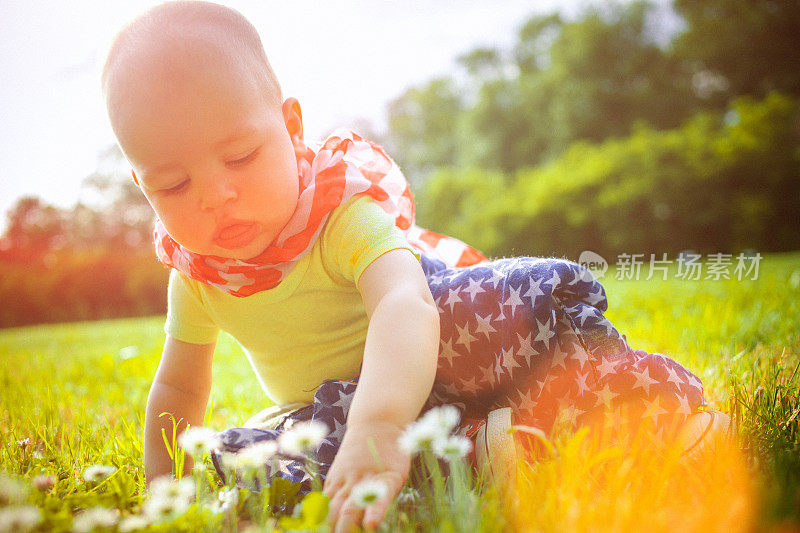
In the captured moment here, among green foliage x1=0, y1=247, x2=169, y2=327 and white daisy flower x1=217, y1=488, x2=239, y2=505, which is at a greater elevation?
white daisy flower x1=217, y1=488, x2=239, y2=505

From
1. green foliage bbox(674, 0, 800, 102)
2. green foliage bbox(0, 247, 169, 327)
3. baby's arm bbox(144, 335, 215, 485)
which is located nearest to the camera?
baby's arm bbox(144, 335, 215, 485)

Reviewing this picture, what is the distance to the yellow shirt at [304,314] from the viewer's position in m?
1.46

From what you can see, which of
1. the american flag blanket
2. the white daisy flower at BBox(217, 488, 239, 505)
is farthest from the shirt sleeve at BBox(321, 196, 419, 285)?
the white daisy flower at BBox(217, 488, 239, 505)

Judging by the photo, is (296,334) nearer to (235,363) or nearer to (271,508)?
(271,508)

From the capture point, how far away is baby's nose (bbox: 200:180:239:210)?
1.28 m

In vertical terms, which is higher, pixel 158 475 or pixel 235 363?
pixel 158 475

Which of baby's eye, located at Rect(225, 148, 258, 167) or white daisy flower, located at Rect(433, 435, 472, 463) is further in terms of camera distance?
baby's eye, located at Rect(225, 148, 258, 167)

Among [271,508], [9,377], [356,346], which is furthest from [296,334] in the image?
[9,377]

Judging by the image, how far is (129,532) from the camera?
92cm

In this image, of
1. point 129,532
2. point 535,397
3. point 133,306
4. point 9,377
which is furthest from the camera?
point 133,306

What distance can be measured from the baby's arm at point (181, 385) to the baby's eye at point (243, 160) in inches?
24.3

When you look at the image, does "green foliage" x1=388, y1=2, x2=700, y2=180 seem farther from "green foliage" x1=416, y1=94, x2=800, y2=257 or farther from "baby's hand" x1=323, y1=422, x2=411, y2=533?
"baby's hand" x1=323, y1=422, x2=411, y2=533

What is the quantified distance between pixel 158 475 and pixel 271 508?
45 cm

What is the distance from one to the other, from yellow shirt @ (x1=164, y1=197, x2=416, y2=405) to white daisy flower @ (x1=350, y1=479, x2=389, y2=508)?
0.57 meters
